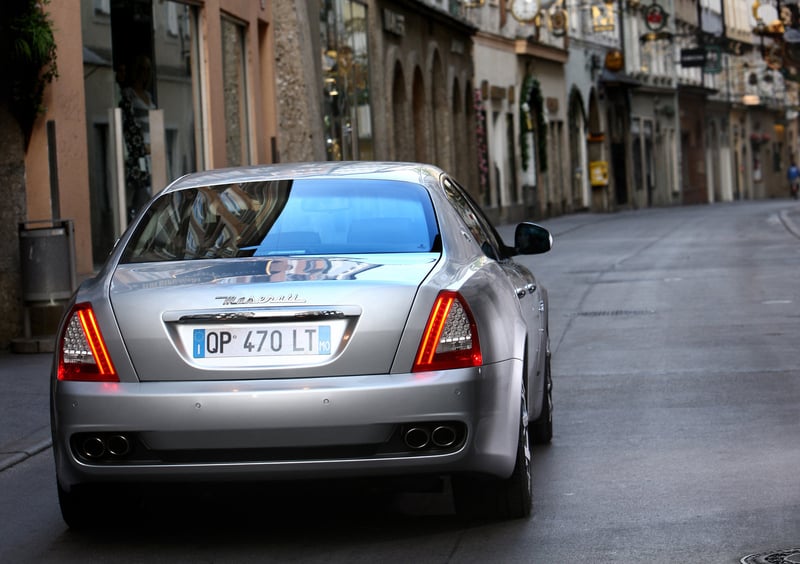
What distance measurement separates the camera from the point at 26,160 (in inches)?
600

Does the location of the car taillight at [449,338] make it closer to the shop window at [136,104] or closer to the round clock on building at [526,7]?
the shop window at [136,104]

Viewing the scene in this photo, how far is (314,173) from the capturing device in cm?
721

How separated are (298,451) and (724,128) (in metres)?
86.1

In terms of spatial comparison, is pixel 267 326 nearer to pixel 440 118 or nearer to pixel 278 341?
pixel 278 341

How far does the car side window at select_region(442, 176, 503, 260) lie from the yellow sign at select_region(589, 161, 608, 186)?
177 feet

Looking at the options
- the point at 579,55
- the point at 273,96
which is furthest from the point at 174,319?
the point at 579,55

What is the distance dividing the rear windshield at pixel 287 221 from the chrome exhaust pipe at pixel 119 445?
0.90 metres

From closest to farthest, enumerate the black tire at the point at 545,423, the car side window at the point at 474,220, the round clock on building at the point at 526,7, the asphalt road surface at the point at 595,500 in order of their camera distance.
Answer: the asphalt road surface at the point at 595,500, the car side window at the point at 474,220, the black tire at the point at 545,423, the round clock on building at the point at 526,7

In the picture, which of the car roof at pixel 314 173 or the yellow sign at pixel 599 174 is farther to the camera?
the yellow sign at pixel 599 174

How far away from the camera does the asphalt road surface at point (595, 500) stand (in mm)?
6172

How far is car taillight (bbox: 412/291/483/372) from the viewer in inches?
236

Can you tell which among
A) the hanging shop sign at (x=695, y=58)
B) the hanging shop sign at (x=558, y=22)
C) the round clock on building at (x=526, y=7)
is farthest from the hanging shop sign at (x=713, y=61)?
the round clock on building at (x=526, y=7)

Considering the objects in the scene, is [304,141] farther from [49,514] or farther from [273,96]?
[49,514]

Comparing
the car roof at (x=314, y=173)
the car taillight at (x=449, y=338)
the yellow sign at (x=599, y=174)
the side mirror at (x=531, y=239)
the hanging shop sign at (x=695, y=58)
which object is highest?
the hanging shop sign at (x=695, y=58)
